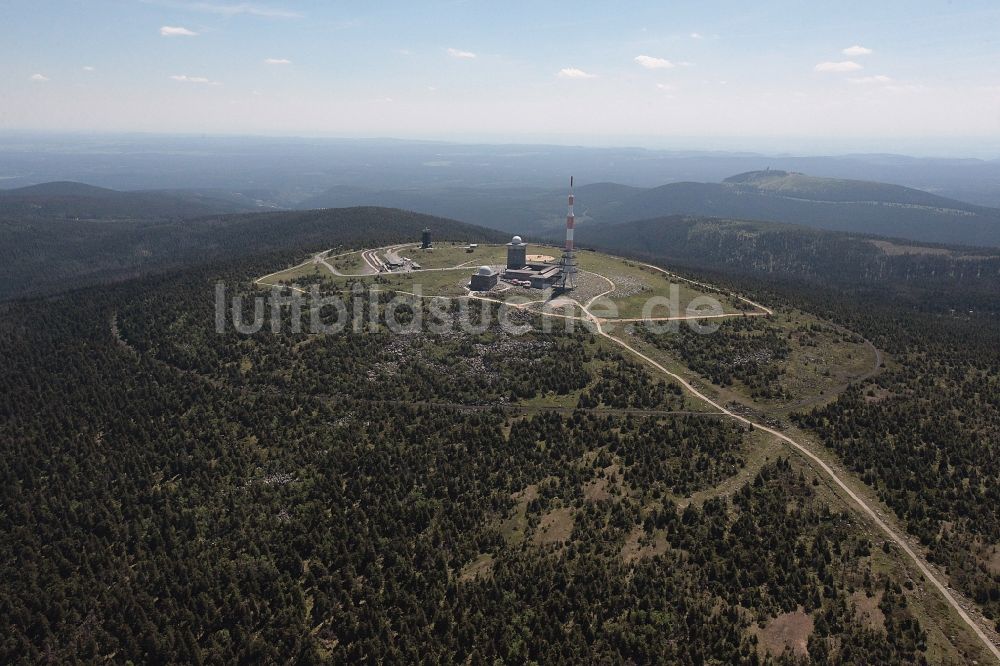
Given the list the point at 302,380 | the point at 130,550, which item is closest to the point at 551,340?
the point at 302,380

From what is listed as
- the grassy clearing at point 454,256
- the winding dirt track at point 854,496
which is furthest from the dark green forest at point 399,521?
the grassy clearing at point 454,256

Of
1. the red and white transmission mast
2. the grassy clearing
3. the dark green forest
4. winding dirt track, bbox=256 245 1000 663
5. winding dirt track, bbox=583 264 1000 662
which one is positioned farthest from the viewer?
the grassy clearing

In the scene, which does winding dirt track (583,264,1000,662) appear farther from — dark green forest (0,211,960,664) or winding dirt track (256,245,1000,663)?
dark green forest (0,211,960,664)

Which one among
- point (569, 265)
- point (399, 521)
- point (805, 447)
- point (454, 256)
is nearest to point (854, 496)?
point (805, 447)

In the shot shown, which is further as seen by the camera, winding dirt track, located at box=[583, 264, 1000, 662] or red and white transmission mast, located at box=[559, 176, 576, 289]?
red and white transmission mast, located at box=[559, 176, 576, 289]

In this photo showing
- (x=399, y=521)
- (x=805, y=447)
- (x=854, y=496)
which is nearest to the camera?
(x=854, y=496)

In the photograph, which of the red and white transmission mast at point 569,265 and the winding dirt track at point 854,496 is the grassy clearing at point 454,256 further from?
the winding dirt track at point 854,496

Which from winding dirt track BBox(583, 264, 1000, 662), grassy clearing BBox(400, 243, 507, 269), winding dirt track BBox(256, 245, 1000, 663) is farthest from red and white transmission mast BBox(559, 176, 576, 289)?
winding dirt track BBox(583, 264, 1000, 662)

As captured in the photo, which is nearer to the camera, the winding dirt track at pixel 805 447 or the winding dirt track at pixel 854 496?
the winding dirt track at pixel 854 496

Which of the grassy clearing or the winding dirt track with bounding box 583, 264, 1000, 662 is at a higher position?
the grassy clearing

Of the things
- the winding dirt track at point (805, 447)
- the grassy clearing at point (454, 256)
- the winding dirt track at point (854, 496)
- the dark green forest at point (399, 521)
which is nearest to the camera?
the winding dirt track at point (854, 496)

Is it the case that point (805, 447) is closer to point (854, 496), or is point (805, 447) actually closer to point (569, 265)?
point (854, 496)
